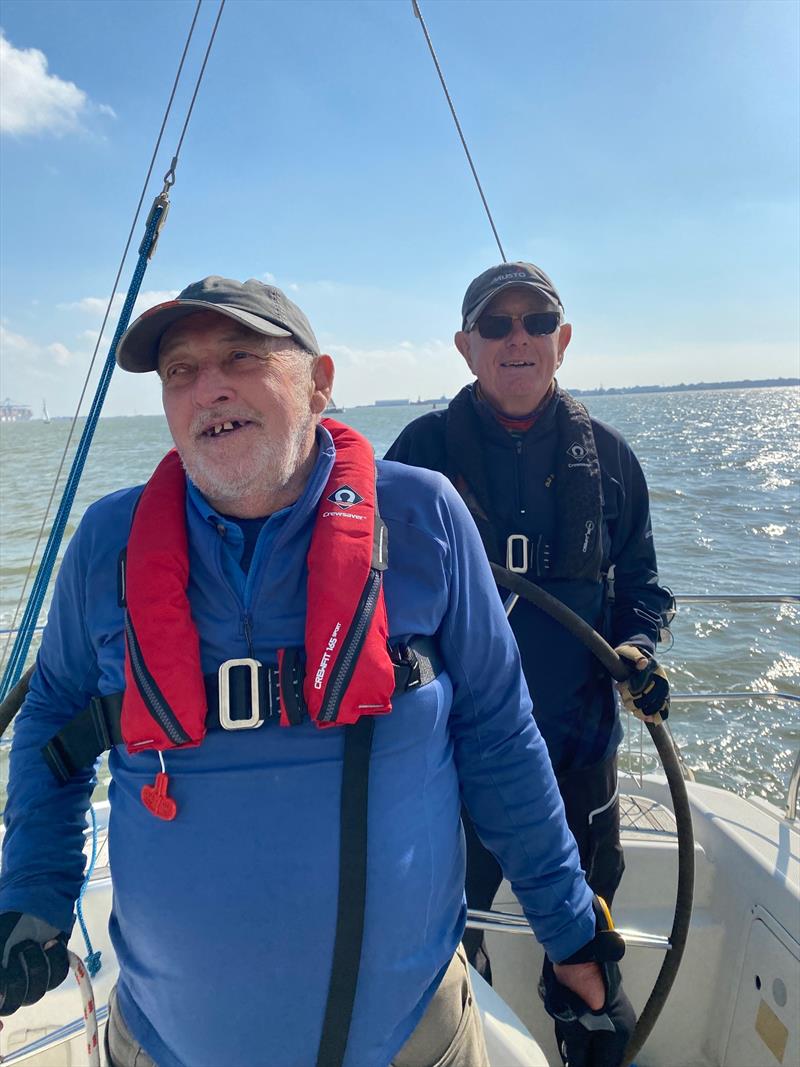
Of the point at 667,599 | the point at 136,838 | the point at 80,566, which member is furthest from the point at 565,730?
the point at 80,566

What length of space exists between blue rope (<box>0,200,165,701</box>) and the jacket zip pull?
113 cm

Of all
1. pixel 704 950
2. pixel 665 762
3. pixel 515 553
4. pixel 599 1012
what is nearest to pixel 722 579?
pixel 704 950

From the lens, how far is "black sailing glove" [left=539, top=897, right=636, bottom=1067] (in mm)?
1423

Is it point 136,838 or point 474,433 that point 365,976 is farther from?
point 474,433

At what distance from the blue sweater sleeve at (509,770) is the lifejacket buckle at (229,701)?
16.0 inches

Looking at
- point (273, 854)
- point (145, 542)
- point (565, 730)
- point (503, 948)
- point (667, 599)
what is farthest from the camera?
point (503, 948)

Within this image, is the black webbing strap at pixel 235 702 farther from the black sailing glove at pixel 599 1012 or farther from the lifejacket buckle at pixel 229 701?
the black sailing glove at pixel 599 1012

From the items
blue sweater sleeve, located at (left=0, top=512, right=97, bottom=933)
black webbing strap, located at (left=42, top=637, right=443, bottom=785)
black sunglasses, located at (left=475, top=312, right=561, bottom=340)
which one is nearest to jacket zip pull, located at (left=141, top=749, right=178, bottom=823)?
black webbing strap, located at (left=42, top=637, right=443, bottom=785)

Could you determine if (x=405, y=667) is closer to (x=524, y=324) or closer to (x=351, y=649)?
(x=351, y=649)

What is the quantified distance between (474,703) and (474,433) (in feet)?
3.55

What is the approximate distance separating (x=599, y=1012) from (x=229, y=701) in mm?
1096

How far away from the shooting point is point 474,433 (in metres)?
2.21

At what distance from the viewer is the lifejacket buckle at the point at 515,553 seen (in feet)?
7.06

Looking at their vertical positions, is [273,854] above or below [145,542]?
below
